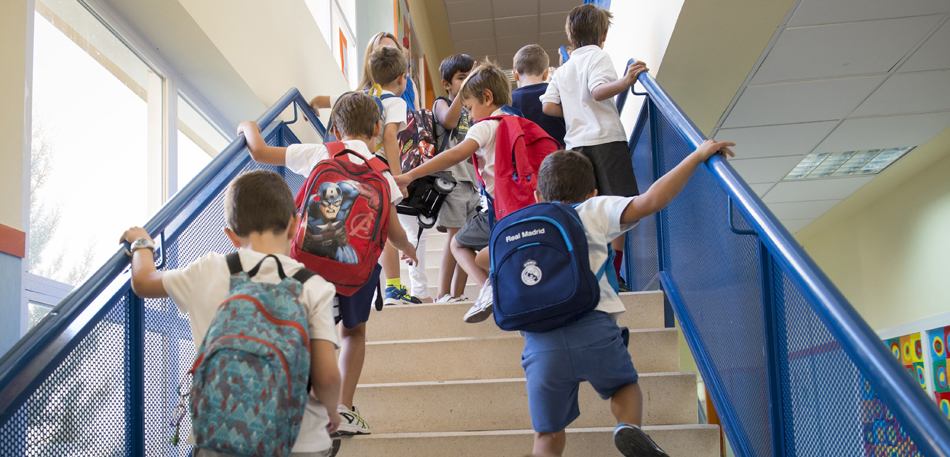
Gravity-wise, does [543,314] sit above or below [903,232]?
below

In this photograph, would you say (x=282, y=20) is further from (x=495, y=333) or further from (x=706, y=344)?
(x=706, y=344)

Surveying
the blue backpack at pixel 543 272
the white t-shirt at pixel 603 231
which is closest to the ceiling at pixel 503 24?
the white t-shirt at pixel 603 231

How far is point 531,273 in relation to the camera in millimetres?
2064

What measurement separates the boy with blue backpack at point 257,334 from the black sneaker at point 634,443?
808 mm

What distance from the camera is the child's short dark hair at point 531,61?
407 cm

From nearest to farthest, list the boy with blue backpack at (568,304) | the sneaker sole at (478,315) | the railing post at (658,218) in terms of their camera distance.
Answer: the boy with blue backpack at (568,304), the sneaker sole at (478,315), the railing post at (658,218)

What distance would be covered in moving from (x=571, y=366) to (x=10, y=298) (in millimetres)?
1634

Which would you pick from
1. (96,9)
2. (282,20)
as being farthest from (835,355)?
(282,20)

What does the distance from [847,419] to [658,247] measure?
6.06 ft

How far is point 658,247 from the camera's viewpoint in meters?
3.32

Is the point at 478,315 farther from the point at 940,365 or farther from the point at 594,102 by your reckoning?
the point at 940,365

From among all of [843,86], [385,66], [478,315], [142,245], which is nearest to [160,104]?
[385,66]

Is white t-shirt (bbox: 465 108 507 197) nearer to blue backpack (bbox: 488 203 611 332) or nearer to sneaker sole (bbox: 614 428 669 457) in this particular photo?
blue backpack (bbox: 488 203 611 332)

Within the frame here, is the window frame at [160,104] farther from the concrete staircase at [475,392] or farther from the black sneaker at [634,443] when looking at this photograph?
the black sneaker at [634,443]
